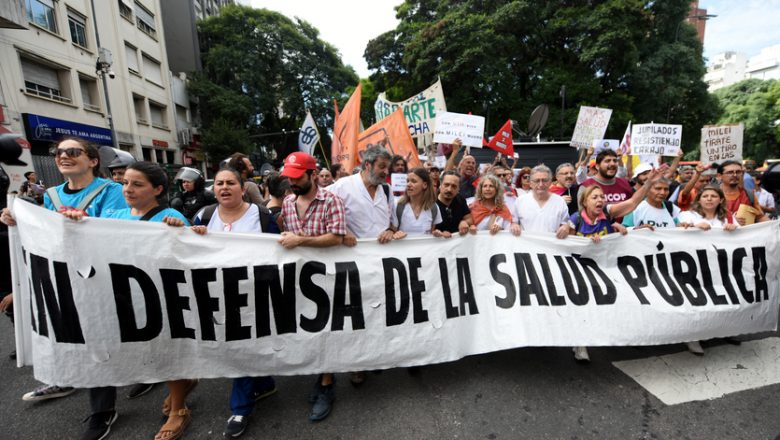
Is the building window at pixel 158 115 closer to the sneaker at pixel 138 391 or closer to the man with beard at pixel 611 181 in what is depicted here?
the sneaker at pixel 138 391

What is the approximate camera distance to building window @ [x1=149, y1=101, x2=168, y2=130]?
22.0m

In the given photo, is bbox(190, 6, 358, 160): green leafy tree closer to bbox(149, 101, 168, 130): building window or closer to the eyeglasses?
bbox(149, 101, 168, 130): building window

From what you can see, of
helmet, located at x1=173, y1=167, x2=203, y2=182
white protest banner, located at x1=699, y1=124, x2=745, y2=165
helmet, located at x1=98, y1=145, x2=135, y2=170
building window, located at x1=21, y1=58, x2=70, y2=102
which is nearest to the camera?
helmet, located at x1=98, y1=145, x2=135, y2=170

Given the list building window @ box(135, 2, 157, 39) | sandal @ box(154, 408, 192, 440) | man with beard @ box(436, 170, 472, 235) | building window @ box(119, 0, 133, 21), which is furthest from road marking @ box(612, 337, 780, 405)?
building window @ box(135, 2, 157, 39)

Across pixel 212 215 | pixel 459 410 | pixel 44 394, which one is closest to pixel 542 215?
pixel 459 410

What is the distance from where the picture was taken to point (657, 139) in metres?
5.31

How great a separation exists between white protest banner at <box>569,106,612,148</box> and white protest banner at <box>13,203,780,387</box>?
389cm

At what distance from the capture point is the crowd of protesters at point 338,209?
7.92 feet

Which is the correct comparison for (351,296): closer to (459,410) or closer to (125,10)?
(459,410)

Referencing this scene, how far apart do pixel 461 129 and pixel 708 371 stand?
15.3ft

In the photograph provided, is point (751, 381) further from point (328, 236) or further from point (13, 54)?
point (13, 54)

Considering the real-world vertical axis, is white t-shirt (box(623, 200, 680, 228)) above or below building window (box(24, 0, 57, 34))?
below

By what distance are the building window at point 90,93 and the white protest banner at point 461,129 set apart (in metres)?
17.5

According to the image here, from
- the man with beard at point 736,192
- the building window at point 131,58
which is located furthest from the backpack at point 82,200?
the building window at point 131,58
